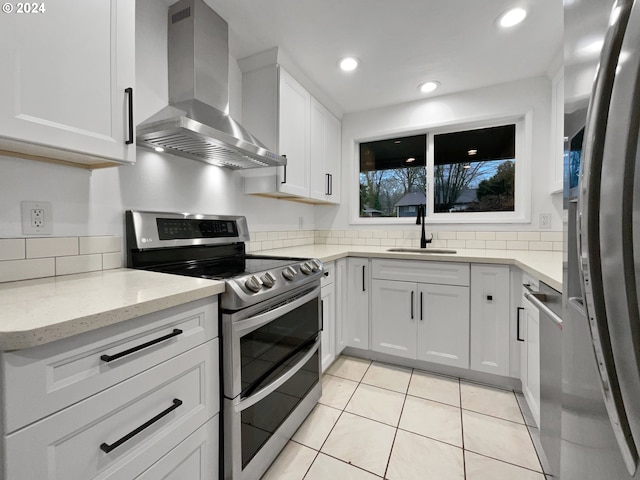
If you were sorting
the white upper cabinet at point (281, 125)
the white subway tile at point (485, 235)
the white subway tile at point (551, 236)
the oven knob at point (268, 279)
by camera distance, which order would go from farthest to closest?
the white subway tile at point (485, 235) < the white subway tile at point (551, 236) < the white upper cabinet at point (281, 125) < the oven knob at point (268, 279)

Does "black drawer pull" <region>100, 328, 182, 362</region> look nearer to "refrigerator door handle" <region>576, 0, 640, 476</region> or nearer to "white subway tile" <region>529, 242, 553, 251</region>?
"refrigerator door handle" <region>576, 0, 640, 476</region>

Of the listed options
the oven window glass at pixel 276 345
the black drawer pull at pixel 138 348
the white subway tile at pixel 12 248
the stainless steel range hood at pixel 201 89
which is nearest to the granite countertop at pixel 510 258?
the oven window glass at pixel 276 345

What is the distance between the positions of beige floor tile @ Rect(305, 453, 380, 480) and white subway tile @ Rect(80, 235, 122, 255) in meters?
1.37

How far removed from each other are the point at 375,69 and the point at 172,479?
2592 millimetres

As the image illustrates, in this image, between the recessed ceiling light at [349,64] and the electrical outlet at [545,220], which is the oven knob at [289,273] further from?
the electrical outlet at [545,220]

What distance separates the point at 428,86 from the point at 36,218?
8.98ft

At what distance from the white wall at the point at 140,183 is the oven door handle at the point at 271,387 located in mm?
975

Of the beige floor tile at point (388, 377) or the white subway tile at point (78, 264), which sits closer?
the white subway tile at point (78, 264)

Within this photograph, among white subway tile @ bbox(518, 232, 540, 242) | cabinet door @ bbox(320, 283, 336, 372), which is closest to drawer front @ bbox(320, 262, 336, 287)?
cabinet door @ bbox(320, 283, 336, 372)

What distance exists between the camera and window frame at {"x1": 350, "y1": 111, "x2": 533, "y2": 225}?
2365 mm

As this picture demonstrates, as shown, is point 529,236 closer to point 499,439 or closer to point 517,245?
point 517,245

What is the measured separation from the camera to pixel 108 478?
2.34 feet

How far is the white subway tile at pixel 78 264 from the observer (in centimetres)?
112

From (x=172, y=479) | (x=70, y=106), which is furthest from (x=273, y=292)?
(x=70, y=106)
